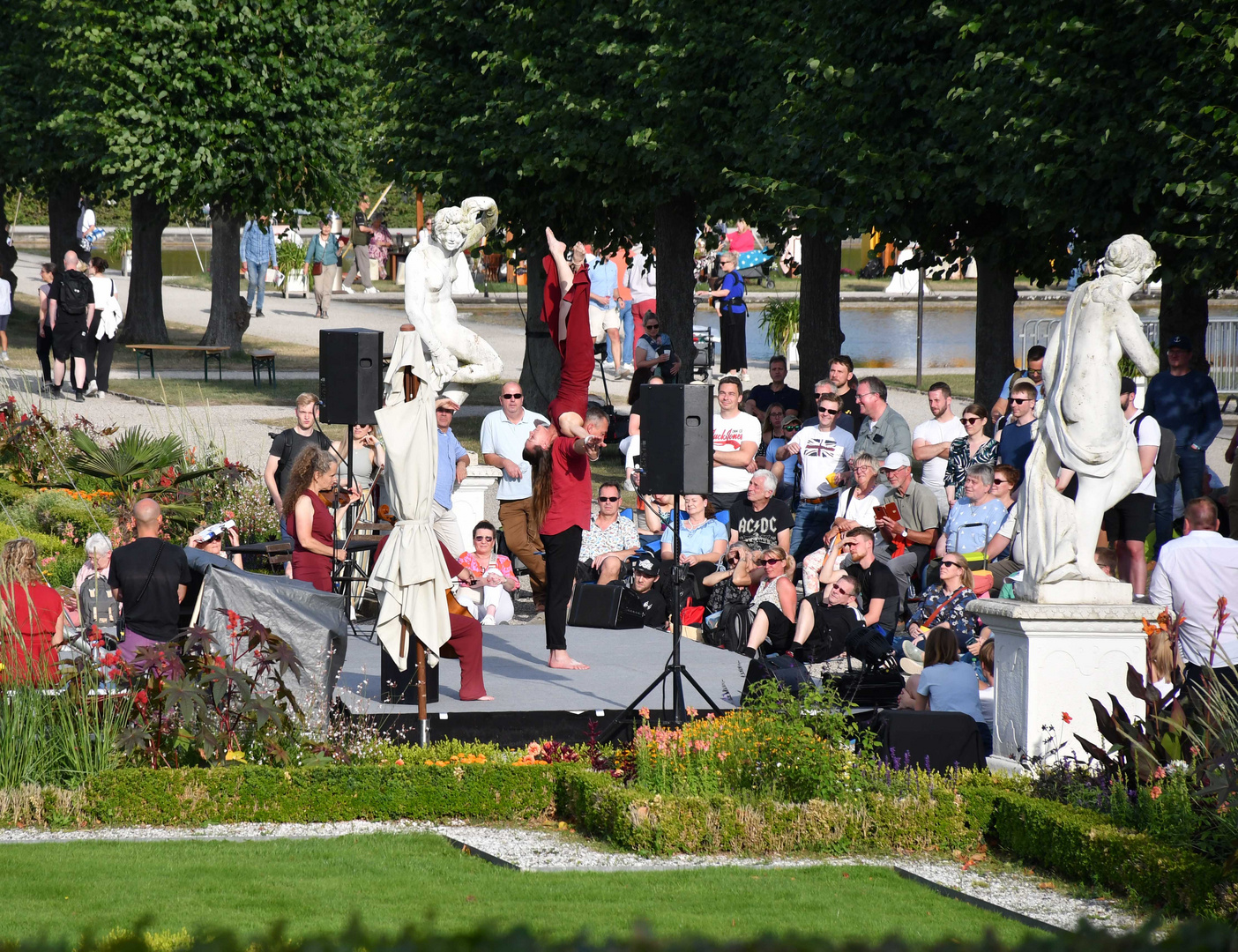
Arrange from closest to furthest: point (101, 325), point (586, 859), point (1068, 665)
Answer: point (586, 859)
point (1068, 665)
point (101, 325)

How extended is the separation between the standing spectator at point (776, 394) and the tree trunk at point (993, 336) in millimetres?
1816

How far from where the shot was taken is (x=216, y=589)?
9.98m

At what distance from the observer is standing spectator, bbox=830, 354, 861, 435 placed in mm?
14852

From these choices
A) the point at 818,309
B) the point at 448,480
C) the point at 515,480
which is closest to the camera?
the point at 448,480

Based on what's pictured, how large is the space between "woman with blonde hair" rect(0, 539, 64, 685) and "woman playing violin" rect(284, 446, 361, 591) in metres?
2.20

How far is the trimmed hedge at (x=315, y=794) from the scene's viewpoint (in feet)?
28.8

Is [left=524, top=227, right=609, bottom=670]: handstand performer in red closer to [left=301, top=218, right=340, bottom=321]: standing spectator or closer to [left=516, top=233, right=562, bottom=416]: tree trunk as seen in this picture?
[left=516, top=233, right=562, bottom=416]: tree trunk

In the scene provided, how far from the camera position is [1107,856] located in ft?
25.4

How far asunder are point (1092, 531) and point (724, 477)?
5528 mm

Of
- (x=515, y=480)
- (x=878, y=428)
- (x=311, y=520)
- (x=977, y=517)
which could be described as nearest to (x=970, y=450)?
(x=878, y=428)

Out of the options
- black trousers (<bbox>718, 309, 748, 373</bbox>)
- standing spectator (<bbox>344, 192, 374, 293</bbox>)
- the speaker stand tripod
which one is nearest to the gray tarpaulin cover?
the speaker stand tripod

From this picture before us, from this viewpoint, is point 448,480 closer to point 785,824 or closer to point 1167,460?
point 1167,460

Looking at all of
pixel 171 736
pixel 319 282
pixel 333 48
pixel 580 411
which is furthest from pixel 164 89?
pixel 171 736

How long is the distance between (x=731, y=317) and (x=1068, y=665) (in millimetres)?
16160
